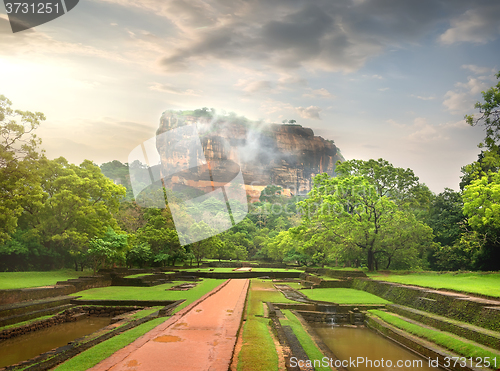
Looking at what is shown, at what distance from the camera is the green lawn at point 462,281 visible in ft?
38.1

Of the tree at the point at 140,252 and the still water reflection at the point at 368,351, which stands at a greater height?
the tree at the point at 140,252

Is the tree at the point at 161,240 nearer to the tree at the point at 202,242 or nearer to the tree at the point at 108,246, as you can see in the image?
the tree at the point at 202,242

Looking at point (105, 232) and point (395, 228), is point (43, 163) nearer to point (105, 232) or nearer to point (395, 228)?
point (105, 232)

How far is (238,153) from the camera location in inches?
3959

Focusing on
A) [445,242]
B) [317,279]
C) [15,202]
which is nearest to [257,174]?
[445,242]

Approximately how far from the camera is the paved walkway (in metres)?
5.19

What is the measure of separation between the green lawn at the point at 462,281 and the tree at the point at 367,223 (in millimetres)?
3866

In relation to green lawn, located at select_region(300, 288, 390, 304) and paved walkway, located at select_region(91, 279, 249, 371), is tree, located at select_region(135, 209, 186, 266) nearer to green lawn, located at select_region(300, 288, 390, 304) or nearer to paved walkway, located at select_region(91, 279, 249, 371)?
green lawn, located at select_region(300, 288, 390, 304)

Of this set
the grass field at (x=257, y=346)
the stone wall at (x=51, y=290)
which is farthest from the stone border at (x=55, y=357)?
the stone wall at (x=51, y=290)

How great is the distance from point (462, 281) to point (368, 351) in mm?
9478

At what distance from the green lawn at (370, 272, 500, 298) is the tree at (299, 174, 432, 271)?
3.87 metres

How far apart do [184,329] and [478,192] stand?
18820 millimetres

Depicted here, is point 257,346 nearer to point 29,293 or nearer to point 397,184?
point 29,293
